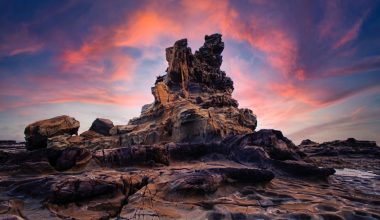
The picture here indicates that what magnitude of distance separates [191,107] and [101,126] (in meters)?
16.5

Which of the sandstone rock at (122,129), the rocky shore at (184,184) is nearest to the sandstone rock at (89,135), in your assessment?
the sandstone rock at (122,129)

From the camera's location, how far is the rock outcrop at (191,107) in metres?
26.4

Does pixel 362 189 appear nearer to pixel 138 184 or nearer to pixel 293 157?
pixel 293 157

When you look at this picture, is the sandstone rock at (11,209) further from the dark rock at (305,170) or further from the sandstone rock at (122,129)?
the sandstone rock at (122,129)

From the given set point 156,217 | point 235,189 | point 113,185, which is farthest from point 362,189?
point 113,185

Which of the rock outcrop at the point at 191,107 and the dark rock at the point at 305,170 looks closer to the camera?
the dark rock at the point at 305,170

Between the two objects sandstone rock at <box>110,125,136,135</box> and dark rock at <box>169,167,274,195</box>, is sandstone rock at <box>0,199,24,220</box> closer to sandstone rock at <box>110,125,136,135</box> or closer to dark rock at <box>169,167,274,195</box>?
dark rock at <box>169,167,274,195</box>

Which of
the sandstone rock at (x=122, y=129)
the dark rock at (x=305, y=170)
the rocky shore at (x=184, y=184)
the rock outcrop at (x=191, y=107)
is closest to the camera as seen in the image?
the rocky shore at (x=184, y=184)

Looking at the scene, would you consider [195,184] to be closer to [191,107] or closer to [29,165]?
[29,165]

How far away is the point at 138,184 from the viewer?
9.49 m

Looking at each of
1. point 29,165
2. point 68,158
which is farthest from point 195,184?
point 29,165

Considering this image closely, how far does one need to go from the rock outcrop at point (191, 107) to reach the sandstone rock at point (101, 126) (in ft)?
15.4

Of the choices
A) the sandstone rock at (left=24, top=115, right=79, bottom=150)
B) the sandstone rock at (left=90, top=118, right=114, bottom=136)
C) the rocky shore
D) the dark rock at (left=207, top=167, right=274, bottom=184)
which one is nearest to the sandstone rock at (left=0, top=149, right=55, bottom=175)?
the rocky shore

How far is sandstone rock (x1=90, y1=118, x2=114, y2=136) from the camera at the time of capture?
1473 inches
